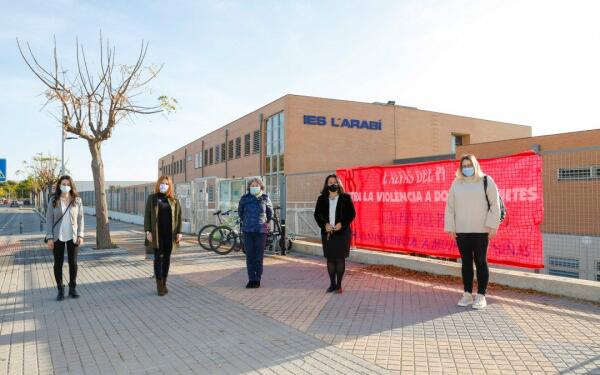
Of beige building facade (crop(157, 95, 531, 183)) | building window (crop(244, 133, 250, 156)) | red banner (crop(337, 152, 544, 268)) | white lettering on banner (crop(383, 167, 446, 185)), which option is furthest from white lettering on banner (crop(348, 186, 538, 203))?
building window (crop(244, 133, 250, 156))

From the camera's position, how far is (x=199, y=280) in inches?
322

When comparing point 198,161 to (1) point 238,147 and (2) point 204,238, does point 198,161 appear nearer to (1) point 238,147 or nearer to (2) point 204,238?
(1) point 238,147

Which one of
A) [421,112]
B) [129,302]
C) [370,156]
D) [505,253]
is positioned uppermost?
[421,112]

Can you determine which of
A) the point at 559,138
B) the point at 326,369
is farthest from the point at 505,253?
the point at 559,138

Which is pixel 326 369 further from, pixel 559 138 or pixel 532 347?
pixel 559 138

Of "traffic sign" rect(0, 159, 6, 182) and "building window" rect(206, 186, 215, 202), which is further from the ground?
"traffic sign" rect(0, 159, 6, 182)

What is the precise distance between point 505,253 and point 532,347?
3282 millimetres

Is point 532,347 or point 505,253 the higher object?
point 505,253

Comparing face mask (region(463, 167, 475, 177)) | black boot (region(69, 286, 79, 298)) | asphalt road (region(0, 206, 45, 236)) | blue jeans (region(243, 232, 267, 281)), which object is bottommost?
asphalt road (region(0, 206, 45, 236))

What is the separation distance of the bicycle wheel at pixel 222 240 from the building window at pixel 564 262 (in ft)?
24.1

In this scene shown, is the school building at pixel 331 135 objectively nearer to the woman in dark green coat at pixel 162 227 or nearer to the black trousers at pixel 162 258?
the woman in dark green coat at pixel 162 227

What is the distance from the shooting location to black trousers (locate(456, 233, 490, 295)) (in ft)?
19.2

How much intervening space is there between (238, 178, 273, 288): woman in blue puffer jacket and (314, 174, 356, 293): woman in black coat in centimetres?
113

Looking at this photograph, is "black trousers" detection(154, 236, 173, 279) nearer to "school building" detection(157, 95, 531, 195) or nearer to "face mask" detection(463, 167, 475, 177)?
"face mask" detection(463, 167, 475, 177)
